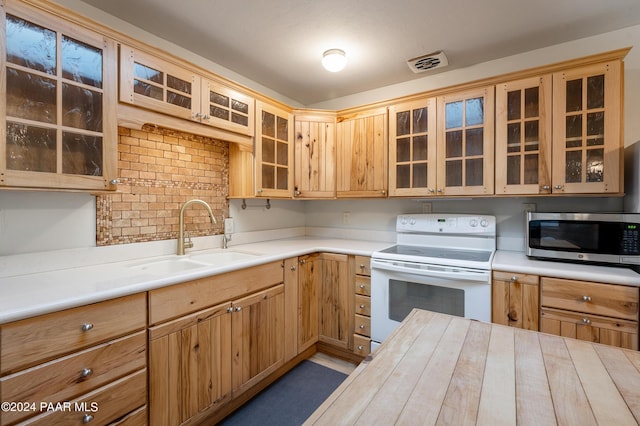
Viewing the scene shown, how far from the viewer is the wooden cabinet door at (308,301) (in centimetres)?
233

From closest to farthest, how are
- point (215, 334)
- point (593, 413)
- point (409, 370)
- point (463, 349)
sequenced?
1. point (593, 413)
2. point (409, 370)
3. point (463, 349)
4. point (215, 334)

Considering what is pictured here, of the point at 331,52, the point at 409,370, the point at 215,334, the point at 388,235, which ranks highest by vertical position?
the point at 331,52

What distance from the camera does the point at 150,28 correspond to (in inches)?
75.9

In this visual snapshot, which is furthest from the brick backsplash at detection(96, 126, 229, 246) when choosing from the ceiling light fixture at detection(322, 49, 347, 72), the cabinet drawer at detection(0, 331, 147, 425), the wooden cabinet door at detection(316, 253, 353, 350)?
the ceiling light fixture at detection(322, 49, 347, 72)

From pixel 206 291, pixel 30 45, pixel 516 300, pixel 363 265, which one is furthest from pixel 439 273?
pixel 30 45

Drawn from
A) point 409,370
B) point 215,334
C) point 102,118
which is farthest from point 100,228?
point 409,370

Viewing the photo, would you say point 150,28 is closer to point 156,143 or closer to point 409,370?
point 156,143

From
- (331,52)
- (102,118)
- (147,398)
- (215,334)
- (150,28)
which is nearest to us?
(147,398)

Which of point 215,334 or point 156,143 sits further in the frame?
point 156,143

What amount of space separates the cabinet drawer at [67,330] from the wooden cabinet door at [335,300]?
55.3 inches

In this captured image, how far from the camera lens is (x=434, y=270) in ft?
6.53

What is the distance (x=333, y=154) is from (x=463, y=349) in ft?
7.02

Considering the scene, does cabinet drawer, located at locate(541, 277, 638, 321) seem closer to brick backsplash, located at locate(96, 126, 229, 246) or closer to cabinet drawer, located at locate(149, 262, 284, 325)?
cabinet drawer, located at locate(149, 262, 284, 325)

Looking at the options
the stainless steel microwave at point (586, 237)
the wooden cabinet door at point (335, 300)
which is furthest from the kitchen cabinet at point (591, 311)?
the wooden cabinet door at point (335, 300)
